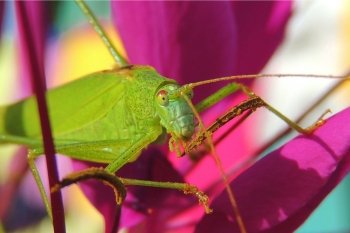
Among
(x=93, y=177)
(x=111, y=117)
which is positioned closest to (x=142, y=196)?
(x=111, y=117)

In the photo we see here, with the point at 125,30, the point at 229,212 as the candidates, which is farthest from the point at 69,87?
the point at 229,212

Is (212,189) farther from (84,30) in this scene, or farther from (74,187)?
(84,30)

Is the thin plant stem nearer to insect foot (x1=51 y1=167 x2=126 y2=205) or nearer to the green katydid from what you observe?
insect foot (x1=51 y1=167 x2=126 y2=205)

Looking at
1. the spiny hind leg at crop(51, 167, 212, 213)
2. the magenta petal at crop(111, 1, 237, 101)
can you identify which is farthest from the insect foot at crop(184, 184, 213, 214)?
the magenta petal at crop(111, 1, 237, 101)

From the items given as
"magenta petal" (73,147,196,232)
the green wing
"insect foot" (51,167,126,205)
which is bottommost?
"insect foot" (51,167,126,205)

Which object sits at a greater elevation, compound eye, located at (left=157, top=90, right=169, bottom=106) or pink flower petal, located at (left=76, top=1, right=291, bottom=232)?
pink flower petal, located at (left=76, top=1, right=291, bottom=232)

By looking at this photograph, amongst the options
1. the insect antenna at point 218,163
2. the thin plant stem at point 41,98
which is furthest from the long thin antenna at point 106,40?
the thin plant stem at point 41,98

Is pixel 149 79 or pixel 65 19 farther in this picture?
pixel 65 19

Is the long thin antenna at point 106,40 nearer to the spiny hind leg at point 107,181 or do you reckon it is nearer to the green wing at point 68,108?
the green wing at point 68,108
